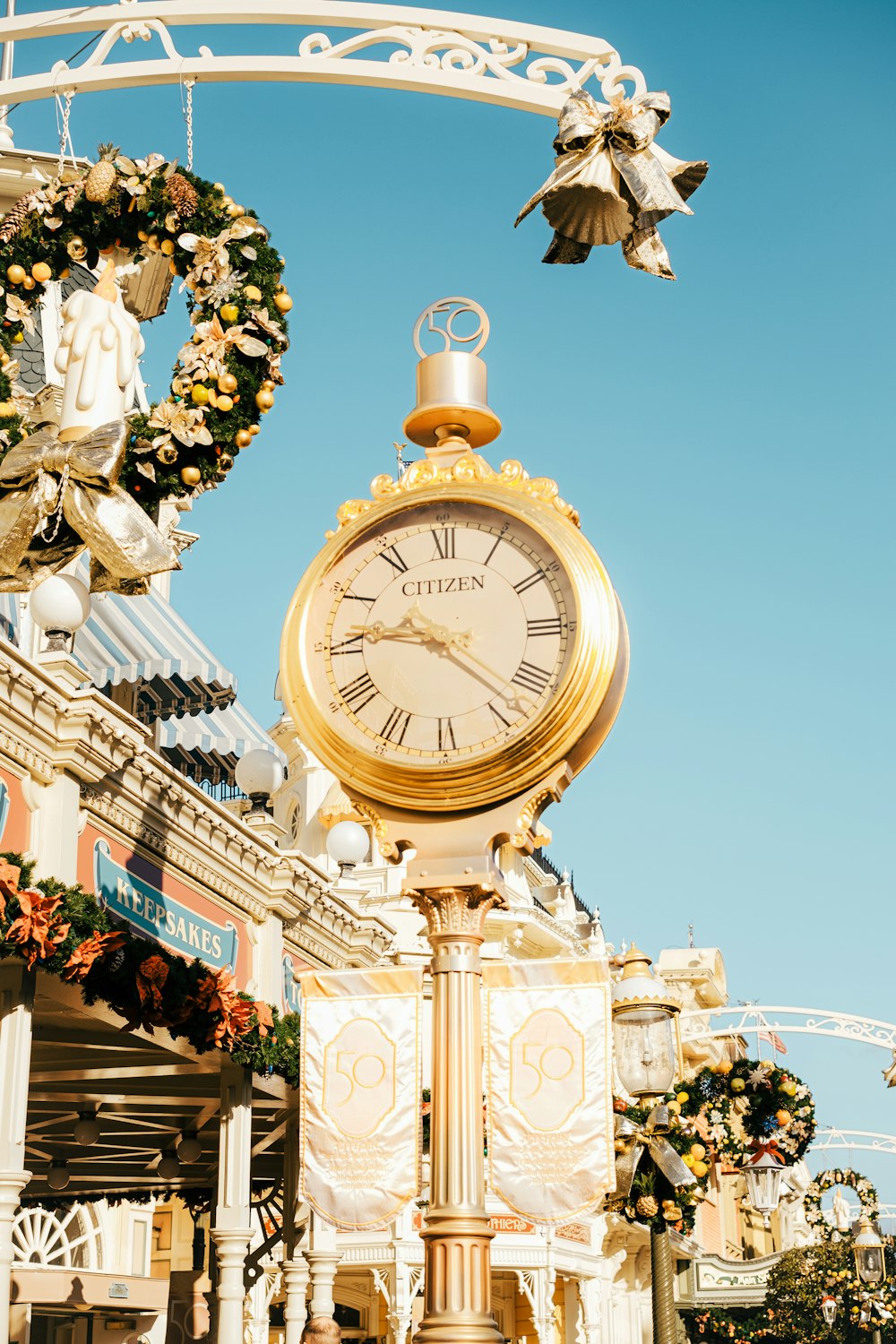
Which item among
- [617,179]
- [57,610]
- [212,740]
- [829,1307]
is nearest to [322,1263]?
[57,610]

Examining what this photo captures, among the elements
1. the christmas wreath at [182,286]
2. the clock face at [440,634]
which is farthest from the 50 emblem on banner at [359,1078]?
the christmas wreath at [182,286]

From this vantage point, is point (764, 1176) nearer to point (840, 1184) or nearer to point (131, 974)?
point (131, 974)

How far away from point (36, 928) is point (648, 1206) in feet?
15.2

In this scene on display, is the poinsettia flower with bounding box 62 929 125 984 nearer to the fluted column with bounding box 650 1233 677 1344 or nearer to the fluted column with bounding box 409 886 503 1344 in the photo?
the fluted column with bounding box 650 1233 677 1344

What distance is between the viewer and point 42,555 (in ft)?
18.3

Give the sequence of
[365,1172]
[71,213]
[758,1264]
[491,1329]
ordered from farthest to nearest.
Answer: [758,1264], [71,213], [365,1172], [491,1329]

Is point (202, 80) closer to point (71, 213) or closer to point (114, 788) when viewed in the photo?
point (71, 213)

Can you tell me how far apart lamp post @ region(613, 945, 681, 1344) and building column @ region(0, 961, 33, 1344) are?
3.66 metres

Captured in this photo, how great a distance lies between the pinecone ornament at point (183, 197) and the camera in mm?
7348

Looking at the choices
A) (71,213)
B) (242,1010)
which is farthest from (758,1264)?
(71,213)

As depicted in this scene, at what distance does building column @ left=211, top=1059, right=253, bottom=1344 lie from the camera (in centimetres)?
1226

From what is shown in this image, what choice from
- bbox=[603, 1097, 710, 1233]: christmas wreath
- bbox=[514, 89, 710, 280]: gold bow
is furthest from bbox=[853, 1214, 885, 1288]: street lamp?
bbox=[514, 89, 710, 280]: gold bow

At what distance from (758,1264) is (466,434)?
49.4 metres

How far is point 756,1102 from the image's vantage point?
15.0 metres
